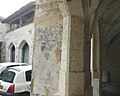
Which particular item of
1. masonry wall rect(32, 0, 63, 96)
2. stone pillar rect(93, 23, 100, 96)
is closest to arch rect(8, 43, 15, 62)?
stone pillar rect(93, 23, 100, 96)

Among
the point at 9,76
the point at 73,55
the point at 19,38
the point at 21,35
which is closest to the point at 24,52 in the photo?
the point at 19,38

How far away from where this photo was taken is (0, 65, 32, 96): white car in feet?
19.8

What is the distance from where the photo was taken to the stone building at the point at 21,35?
1303 centimetres

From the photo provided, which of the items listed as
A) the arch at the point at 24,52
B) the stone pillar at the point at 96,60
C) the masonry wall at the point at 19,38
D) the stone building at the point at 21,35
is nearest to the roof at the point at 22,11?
the stone building at the point at 21,35

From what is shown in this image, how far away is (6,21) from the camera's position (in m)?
17.3

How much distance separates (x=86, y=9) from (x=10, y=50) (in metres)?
13.1

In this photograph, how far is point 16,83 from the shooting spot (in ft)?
20.1

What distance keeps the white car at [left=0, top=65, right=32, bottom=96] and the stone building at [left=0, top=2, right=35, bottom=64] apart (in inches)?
226

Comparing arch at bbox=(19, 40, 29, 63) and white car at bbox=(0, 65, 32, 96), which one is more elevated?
arch at bbox=(19, 40, 29, 63)

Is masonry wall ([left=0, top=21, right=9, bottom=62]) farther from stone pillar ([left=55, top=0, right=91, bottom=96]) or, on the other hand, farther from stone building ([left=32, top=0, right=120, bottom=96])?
stone pillar ([left=55, top=0, right=91, bottom=96])

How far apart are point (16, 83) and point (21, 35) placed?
852 cm

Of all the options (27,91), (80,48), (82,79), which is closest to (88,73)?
(82,79)

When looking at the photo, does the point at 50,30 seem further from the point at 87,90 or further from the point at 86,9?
the point at 87,90

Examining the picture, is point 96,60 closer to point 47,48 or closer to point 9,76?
point 9,76
